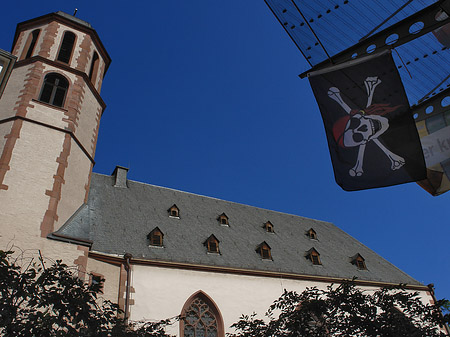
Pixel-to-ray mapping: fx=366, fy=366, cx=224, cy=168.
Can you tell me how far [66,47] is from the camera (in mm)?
15844

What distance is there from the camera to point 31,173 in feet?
37.9

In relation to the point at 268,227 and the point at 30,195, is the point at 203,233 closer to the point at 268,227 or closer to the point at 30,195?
the point at 268,227

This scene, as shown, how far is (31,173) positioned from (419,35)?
11124 millimetres

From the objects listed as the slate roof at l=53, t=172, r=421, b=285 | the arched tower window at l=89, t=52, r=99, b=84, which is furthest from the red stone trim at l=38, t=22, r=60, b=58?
the slate roof at l=53, t=172, r=421, b=285

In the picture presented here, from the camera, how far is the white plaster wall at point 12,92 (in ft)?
41.9

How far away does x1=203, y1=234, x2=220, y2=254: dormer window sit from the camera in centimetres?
1501

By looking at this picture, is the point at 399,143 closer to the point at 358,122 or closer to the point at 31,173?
the point at 358,122

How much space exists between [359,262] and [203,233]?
8.44 meters

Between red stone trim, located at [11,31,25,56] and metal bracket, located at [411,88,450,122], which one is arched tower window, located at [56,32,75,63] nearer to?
red stone trim, located at [11,31,25,56]

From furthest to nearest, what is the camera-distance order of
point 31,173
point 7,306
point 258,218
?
1. point 258,218
2. point 31,173
3. point 7,306

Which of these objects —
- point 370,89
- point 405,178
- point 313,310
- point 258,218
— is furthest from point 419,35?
point 258,218

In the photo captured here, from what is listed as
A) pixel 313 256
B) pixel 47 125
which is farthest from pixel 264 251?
pixel 47 125

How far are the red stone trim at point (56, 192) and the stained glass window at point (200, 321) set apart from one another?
17.3 ft

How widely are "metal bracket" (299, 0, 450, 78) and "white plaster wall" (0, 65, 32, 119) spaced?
1164 centimetres
